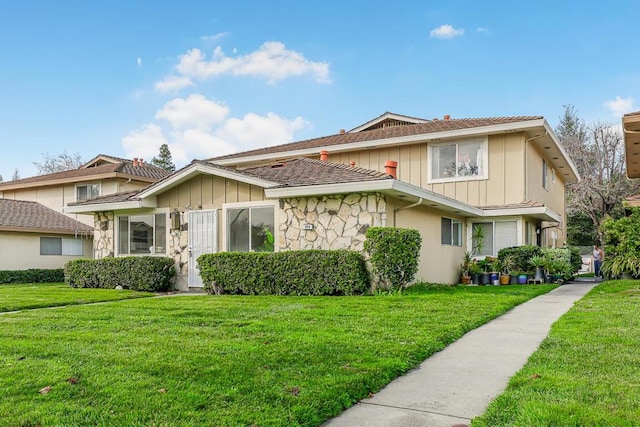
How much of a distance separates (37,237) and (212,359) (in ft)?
64.5

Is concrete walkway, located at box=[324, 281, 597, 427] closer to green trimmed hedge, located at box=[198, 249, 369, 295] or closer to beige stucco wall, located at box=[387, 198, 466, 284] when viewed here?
green trimmed hedge, located at box=[198, 249, 369, 295]

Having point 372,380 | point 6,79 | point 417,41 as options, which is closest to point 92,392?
point 372,380

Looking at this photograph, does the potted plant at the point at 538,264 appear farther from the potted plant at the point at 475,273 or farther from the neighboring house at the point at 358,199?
the potted plant at the point at 475,273

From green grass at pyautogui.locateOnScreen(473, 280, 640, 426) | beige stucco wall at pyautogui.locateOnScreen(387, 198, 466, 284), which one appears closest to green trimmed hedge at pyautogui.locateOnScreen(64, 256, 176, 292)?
beige stucco wall at pyautogui.locateOnScreen(387, 198, 466, 284)

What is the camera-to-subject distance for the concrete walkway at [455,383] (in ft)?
12.3

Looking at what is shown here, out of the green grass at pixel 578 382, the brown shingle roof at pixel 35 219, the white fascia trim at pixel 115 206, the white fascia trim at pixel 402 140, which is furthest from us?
the brown shingle roof at pixel 35 219

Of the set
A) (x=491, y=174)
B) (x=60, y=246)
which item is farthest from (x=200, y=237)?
(x=60, y=246)

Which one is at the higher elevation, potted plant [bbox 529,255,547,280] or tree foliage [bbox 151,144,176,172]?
tree foliage [bbox 151,144,176,172]

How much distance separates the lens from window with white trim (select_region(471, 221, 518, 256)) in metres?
16.8

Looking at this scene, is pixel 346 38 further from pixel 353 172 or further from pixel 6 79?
pixel 6 79

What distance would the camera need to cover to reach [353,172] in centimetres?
1270

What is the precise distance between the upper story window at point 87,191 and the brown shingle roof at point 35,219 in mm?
1315

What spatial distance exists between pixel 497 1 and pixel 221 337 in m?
14.1

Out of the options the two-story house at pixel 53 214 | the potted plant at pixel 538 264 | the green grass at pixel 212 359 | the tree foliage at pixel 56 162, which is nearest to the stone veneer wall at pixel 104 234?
the two-story house at pixel 53 214
